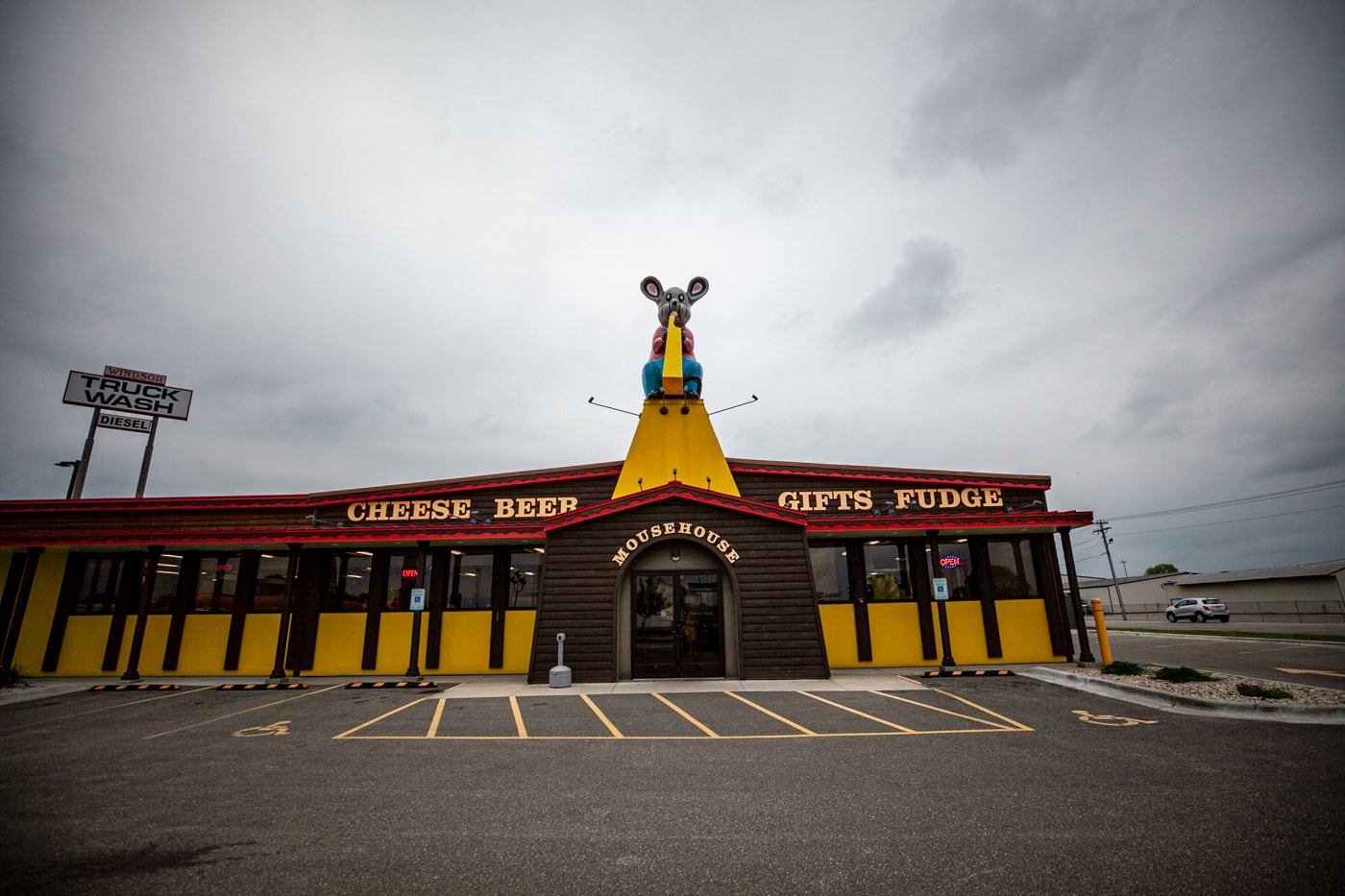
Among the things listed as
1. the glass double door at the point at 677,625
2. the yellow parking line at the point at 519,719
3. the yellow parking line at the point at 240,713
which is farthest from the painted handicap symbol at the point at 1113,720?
the yellow parking line at the point at 240,713

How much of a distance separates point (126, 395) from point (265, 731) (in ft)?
→ 75.5

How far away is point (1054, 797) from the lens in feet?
19.3

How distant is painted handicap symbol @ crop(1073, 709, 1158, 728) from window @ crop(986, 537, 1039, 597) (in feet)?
25.8

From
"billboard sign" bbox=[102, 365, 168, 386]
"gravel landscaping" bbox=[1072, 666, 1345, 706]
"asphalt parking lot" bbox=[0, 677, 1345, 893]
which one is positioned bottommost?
"asphalt parking lot" bbox=[0, 677, 1345, 893]

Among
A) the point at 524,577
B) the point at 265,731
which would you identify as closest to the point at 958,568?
the point at 524,577

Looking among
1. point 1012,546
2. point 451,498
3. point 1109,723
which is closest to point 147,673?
point 451,498

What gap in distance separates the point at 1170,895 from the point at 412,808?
20.5 ft

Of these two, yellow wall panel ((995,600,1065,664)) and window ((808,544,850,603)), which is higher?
window ((808,544,850,603))

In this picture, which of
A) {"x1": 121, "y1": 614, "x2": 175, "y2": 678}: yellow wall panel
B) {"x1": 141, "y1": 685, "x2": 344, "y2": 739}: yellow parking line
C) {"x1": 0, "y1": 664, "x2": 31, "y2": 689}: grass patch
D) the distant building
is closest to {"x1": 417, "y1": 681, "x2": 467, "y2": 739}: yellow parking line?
{"x1": 141, "y1": 685, "x2": 344, "y2": 739}: yellow parking line

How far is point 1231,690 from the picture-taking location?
10.4 meters

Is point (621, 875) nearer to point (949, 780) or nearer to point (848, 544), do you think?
point (949, 780)

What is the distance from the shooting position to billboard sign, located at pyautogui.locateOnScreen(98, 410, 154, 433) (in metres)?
24.4

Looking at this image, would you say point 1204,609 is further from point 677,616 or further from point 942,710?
point 677,616

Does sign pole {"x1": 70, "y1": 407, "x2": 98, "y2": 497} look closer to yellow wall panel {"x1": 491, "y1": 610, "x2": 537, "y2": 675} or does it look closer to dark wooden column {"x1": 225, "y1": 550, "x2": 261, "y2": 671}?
dark wooden column {"x1": 225, "y1": 550, "x2": 261, "y2": 671}
